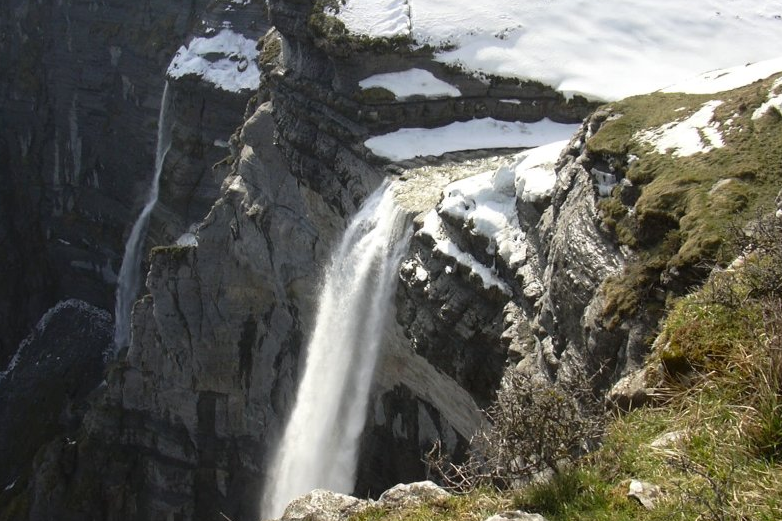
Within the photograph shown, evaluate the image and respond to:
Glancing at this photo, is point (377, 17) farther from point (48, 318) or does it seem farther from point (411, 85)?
point (48, 318)

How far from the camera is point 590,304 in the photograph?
12.3 meters

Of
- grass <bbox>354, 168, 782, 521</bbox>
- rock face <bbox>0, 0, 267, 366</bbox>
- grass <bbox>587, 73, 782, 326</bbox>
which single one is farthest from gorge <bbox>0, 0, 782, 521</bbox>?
grass <bbox>354, 168, 782, 521</bbox>

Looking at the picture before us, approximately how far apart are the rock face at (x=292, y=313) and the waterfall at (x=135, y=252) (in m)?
13.6

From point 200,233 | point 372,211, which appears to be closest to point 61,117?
point 200,233

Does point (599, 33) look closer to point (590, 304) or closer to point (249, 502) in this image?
point (590, 304)

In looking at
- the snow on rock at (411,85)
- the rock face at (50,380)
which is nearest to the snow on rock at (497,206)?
the snow on rock at (411,85)

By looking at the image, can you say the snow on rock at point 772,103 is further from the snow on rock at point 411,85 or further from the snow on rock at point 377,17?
the snow on rock at point 377,17

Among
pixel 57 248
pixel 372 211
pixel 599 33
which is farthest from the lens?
pixel 57 248

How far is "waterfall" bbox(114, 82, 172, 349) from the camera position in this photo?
46.1 metres

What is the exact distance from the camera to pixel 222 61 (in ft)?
148

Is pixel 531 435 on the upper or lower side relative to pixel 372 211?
upper

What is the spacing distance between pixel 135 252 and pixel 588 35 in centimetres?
3135

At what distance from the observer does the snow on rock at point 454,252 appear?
17.4m

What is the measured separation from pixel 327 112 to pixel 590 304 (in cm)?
1650
